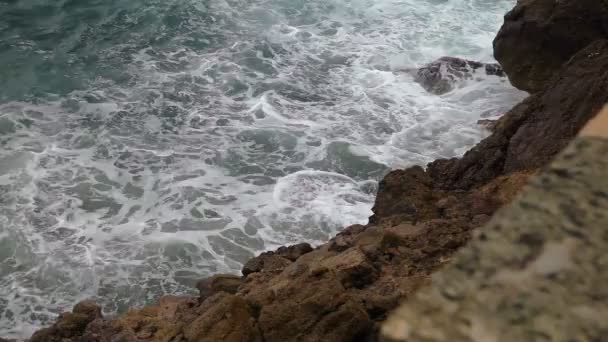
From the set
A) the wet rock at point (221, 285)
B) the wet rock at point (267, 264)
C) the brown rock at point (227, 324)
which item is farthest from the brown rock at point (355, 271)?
the wet rock at point (221, 285)

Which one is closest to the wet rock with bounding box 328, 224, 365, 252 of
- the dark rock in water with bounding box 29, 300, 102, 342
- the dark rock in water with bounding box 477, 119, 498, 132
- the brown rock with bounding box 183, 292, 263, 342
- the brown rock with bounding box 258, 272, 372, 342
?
the brown rock with bounding box 258, 272, 372, 342

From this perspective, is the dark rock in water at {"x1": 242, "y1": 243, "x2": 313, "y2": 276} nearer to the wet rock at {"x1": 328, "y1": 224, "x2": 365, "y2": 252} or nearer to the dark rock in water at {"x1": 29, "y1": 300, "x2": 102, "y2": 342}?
the wet rock at {"x1": 328, "y1": 224, "x2": 365, "y2": 252}

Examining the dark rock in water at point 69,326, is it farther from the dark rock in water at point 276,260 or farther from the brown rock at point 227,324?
the brown rock at point 227,324

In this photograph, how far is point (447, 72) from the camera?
16.1m

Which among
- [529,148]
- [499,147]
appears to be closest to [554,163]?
[529,148]

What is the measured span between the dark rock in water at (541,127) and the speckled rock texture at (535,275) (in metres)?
6.18

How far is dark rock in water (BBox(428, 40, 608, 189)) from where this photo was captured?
7379mm

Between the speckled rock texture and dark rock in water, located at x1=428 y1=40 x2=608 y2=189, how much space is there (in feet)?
20.3

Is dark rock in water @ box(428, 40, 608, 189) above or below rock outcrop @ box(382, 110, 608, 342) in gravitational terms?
below

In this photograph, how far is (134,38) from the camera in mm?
18125

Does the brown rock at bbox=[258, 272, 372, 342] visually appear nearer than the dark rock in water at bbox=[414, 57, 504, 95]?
Yes

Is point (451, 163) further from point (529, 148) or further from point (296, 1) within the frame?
point (296, 1)

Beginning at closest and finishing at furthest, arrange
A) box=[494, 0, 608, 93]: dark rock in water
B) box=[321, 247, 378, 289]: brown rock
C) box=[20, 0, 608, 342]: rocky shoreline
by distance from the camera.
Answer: box=[20, 0, 608, 342]: rocky shoreline → box=[321, 247, 378, 289]: brown rock → box=[494, 0, 608, 93]: dark rock in water

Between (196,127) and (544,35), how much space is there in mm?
7787
